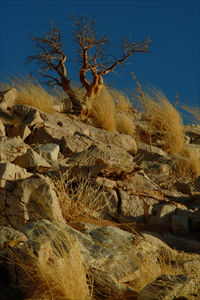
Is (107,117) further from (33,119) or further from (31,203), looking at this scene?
(31,203)

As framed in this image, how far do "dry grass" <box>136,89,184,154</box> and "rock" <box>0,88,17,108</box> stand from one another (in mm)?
3190

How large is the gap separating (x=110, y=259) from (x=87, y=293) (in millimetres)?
719

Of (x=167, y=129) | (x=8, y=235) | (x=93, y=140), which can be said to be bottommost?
(x=8, y=235)

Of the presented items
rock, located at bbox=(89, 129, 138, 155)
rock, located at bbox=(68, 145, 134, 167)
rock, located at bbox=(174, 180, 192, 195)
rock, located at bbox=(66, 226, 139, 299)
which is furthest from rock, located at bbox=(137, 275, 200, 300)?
rock, located at bbox=(89, 129, 138, 155)

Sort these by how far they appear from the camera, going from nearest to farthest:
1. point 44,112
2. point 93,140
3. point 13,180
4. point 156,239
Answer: point 13,180 → point 156,239 → point 93,140 → point 44,112

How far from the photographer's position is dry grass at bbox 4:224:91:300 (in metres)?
2.97

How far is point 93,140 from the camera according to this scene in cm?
851

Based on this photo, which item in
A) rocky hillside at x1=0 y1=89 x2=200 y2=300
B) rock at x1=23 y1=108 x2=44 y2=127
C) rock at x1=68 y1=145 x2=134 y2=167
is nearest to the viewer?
rocky hillside at x1=0 y1=89 x2=200 y2=300

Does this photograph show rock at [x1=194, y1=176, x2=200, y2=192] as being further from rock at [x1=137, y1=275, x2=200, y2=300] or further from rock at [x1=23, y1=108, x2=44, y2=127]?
rock at [x1=137, y1=275, x2=200, y2=300]

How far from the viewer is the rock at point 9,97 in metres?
9.41

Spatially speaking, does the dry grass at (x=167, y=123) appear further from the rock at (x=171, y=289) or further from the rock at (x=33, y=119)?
the rock at (x=171, y=289)

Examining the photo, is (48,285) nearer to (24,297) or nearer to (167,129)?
(24,297)

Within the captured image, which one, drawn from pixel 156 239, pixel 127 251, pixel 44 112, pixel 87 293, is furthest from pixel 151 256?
pixel 44 112

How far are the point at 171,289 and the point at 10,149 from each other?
3.64m
